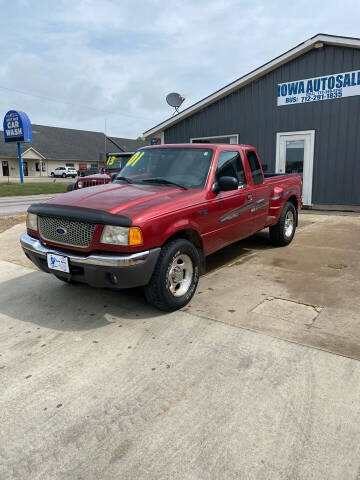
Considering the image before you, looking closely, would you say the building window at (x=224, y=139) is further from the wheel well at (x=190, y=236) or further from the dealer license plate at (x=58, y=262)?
the dealer license plate at (x=58, y=262)

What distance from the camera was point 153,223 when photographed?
3439 millimetres

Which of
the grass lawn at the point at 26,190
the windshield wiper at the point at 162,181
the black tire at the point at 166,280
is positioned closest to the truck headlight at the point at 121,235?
the black tire at the point at 166,280

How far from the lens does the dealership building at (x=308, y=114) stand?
34.9ft

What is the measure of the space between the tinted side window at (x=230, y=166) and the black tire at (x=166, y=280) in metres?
1.28

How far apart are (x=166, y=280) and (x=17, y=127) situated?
112ft

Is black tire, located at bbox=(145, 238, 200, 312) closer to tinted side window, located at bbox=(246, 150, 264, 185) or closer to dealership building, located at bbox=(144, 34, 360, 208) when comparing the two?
tinted side window, located at bbox=(246, 150, 264, 185)

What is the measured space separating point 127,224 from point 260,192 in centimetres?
302

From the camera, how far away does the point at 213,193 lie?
14.4 feet

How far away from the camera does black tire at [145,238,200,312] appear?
3.57 meters

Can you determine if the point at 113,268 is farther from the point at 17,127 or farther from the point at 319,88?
the point at 17,127

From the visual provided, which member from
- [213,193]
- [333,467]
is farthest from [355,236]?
[333,467]

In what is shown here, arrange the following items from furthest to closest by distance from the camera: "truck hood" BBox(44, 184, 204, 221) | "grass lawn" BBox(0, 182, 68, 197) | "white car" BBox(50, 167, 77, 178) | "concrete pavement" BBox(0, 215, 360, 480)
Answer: "white car" BBox(50, 167, 77, 178) → "grass lawn" BBox(0, 182, 68, 197) → "truck hood" BBox(44, 184, 204, 221) → "concrete pavement" BBox(0, 215, 360, 480)

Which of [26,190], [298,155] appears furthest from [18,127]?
[298,155]

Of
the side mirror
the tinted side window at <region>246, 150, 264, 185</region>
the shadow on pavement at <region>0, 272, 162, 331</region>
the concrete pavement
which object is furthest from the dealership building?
the shadow on pavement at <region>0, 272, 162, 331</region>
